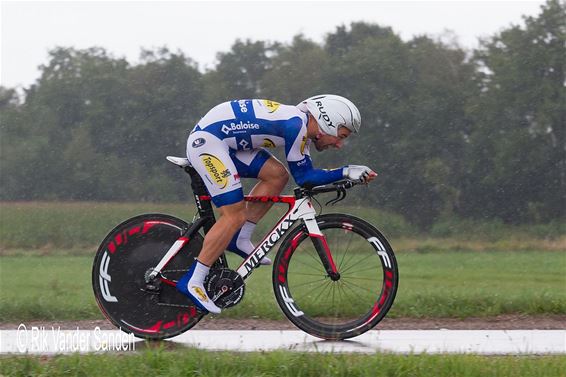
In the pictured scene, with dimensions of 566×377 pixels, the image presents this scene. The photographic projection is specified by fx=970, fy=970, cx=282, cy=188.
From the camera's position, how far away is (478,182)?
28.6 metres

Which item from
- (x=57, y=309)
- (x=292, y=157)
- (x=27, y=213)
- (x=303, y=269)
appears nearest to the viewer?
(x=292, y=157)

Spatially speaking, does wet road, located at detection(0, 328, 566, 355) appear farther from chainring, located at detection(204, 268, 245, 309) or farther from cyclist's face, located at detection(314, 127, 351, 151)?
cyclist's face, located at detection(314, 127, 351, 151)

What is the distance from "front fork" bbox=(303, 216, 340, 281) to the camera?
670 cm

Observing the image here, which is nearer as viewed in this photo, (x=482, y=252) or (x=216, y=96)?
(x=482, y=252)

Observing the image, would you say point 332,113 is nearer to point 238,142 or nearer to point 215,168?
point 238,142

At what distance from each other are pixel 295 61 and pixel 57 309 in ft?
72.8

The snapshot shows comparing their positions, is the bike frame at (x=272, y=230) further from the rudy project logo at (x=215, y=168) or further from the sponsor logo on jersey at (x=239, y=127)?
the sponsor logo on jersey at (x=239, y=127)

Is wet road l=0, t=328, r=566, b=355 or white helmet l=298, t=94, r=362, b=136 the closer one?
wet road l=0, t=328, r=566, b=355

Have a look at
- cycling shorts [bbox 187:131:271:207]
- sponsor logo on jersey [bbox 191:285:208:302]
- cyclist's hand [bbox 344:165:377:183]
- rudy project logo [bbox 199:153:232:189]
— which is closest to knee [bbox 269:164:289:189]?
cycling shorts [bbox 187:131:271:207]

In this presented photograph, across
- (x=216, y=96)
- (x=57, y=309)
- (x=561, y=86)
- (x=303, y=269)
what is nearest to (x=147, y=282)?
(x=303, y=269)

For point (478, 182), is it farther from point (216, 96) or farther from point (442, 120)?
point (216, 96)

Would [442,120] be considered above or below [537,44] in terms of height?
below

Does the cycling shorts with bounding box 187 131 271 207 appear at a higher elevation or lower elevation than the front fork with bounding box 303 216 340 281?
higher

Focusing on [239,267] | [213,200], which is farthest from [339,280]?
[213,200]
